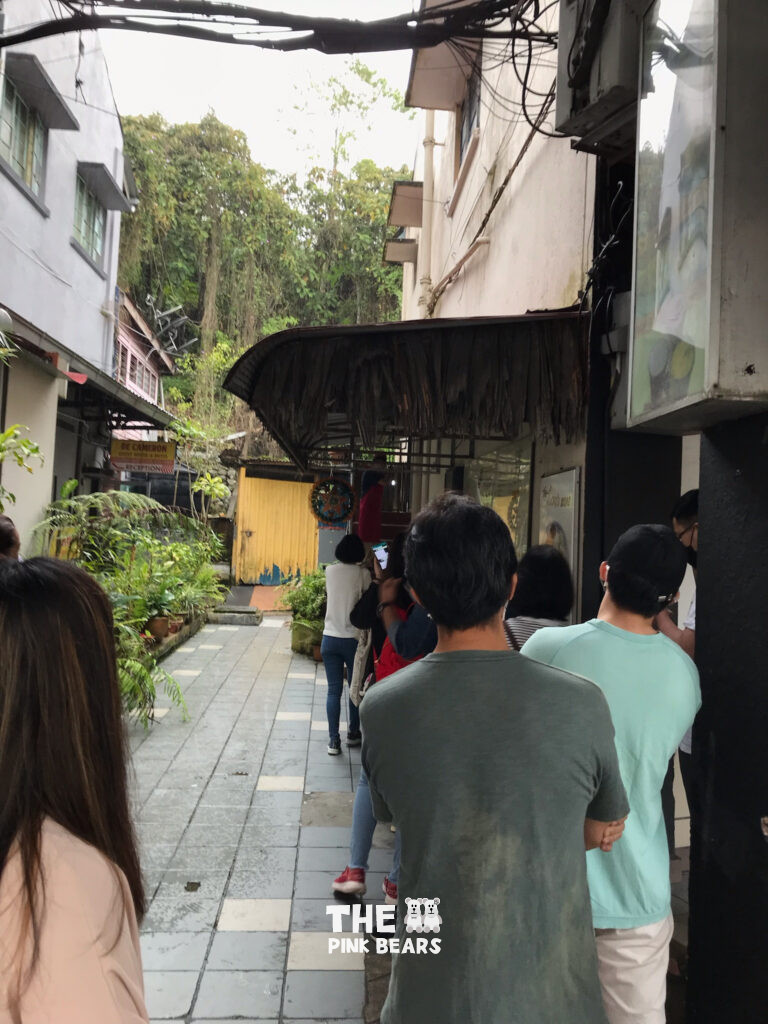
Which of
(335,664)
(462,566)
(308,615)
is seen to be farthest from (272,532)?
(462,566)

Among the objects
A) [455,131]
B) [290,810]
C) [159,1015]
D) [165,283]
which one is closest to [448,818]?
[159,1015]

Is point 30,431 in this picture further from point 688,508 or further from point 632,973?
point 632,973

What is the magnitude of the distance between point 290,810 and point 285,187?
76.8 ft

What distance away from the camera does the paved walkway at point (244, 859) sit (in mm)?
3113

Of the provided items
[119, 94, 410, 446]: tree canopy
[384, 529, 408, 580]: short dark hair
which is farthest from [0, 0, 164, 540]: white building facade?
[119, 94, 410, 446]: tree canopy

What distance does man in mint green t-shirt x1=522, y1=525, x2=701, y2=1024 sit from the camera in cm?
208

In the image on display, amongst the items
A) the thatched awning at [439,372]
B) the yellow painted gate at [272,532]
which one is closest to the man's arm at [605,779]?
the thatched awning at [439,372]

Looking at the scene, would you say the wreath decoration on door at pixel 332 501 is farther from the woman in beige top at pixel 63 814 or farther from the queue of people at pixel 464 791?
the woman in beige top at pixel 63 814

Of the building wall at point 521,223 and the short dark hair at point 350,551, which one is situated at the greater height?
the building wall at point 521,223

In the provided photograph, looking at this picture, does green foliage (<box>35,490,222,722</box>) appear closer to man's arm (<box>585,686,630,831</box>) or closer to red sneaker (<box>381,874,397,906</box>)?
red sneaker (<box>381,874,397,906</box>)

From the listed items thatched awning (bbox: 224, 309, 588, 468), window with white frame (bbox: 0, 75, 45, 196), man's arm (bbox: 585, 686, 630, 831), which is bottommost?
man's arm (bbox: 585, 686, 630, 831)

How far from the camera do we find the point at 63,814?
1129mm

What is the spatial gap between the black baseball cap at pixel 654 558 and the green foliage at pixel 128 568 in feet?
17.2

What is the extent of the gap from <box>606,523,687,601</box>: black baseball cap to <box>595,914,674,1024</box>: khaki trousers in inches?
38.3
